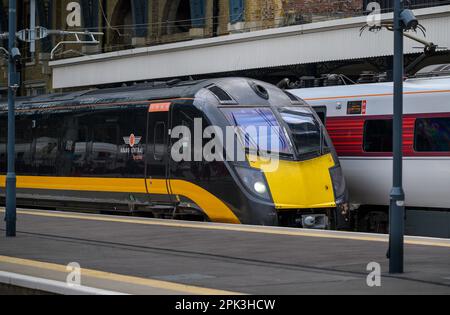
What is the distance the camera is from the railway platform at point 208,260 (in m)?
10.3

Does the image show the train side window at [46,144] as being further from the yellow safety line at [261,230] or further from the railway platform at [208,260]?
the railway platform at [208,260]

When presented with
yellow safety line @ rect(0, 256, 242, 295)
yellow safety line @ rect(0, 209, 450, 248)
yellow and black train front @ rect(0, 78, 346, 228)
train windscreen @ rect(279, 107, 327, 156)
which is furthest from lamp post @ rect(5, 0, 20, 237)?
train windscreen @ rect(279, 107, 327, 156)

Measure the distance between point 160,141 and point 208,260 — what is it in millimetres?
8513

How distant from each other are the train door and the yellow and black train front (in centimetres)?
2

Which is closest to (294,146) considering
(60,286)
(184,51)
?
(60,286)

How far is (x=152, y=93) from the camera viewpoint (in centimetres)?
2200

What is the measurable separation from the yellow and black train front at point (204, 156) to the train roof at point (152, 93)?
1.3 inches

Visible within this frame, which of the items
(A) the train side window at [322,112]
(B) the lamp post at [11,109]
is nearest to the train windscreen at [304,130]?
(A) the train side window at [322,112]

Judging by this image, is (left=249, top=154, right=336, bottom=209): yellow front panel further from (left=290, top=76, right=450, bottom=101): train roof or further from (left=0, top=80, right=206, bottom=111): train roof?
(left=0, top=80, right=206, bottom=111): train roof

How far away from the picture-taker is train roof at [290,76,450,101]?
784 inches

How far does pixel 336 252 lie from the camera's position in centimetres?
1391

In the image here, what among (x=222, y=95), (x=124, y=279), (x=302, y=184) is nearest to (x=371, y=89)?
(x=302, y=184)

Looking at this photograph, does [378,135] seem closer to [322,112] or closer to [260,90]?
[322,112]
